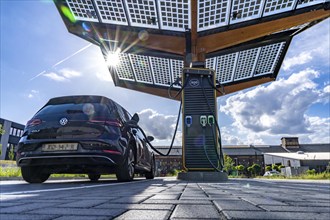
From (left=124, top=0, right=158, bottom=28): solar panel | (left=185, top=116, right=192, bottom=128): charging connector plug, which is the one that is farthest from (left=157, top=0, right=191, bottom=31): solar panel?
(left=185, top=116, right=192, bottom=128): charging connector plug

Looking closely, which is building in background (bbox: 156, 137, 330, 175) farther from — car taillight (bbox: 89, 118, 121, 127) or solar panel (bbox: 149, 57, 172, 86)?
car taillight (bbox: 89, 118, 121, 127)

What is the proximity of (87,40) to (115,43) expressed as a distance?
122 cm

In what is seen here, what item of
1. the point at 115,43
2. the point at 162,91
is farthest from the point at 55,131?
the point at 162,91

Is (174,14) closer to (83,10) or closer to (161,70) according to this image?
(83,10)

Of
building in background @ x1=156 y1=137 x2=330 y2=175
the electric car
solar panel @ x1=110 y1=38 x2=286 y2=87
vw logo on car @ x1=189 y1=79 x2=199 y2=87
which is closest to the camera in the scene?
the electric car

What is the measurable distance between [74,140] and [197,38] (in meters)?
7.06

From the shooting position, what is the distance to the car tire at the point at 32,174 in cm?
423

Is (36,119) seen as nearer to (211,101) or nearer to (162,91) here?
(211,101)

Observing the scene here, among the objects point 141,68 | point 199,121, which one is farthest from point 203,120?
point 141,68

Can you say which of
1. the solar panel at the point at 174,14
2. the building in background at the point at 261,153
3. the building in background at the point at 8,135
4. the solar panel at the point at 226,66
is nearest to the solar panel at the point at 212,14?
the solar panel at the point at 174,14

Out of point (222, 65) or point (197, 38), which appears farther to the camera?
point (222, 65)

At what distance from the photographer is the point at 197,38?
9430mm

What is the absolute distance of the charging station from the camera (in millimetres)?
7105

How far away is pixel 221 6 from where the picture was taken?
27.6ft
